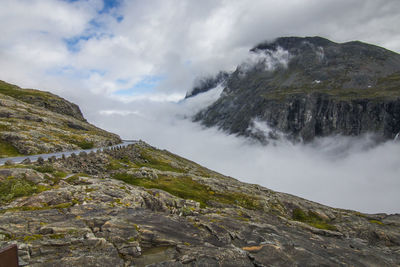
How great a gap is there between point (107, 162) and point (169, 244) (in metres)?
49.3

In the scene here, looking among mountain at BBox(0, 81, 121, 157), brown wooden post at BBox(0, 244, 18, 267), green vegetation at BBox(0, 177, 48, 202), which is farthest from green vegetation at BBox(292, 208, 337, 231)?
mountain at BBox(0, 81, 121, 157)

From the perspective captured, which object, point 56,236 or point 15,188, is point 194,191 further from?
point 56,236

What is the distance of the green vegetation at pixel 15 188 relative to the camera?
25.7m

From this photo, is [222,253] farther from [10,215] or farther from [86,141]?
[86,141]

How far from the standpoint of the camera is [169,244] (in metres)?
21.4

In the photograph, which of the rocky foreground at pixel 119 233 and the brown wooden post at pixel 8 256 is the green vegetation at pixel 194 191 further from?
the brown wooden post at pixel 8 256

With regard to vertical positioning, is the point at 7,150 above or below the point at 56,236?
above

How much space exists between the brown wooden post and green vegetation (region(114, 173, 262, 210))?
1554 inches

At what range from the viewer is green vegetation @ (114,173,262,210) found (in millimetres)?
55312

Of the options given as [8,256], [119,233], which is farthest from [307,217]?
[8,256]

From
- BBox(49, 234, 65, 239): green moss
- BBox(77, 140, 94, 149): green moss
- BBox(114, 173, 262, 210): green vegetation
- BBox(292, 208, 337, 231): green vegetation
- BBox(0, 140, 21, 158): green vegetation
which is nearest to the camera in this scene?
BBox(49, 234, 65, 239): green moss

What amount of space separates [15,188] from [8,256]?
1948 cm

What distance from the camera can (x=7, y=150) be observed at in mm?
64125

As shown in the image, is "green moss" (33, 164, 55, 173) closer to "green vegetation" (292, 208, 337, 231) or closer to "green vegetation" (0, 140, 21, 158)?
"green vegetation" (0, 140, 21, 158)
